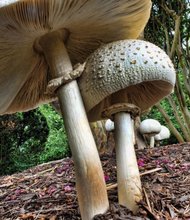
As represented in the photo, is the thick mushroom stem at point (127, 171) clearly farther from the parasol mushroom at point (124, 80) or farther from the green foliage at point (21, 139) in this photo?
the green foliage at point (21, 139)

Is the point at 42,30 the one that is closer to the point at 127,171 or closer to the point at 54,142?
the point at 127,171

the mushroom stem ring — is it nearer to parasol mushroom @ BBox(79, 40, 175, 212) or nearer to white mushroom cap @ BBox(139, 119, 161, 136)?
parasol mushroom @ BBox(79, 40, 175, 212)

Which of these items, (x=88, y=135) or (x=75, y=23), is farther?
(x=75, y=23)

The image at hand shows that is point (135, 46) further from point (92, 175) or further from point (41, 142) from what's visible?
point (41, 142)

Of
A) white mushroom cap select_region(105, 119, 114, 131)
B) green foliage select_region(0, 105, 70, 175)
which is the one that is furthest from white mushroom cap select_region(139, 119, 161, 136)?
green foliage select_region(0, 105, 70, 175)

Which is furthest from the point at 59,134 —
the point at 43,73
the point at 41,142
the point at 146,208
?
the point at 146,208

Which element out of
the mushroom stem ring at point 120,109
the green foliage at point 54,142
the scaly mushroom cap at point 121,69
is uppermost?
the scaly mushroom cap at point 121,69

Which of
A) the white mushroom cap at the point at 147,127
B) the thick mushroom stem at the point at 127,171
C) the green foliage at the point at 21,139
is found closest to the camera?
the thick mushroom stem at the point at 127,171

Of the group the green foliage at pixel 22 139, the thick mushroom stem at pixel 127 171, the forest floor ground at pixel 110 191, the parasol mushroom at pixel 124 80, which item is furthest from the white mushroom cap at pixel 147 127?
the green foliage at pixel 22 139
